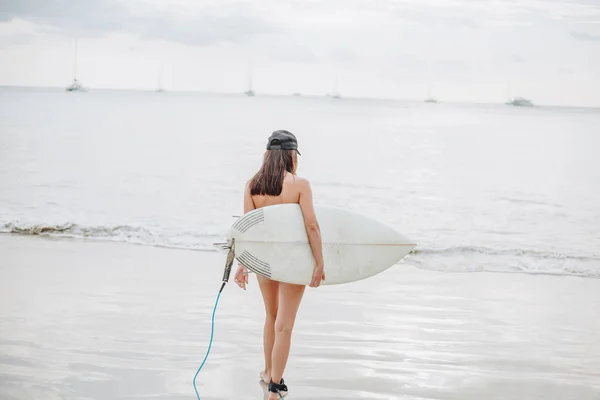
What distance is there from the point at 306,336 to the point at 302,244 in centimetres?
90

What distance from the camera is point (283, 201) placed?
1885mm

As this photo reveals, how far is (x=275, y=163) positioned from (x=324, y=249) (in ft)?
0.97

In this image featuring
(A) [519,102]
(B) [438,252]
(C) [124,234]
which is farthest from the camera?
(A) [519,102]

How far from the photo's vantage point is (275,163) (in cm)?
188

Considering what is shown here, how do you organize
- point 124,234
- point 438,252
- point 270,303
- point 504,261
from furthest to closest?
point 124,234 → point 438,252 → point 504,261 → point 270,303

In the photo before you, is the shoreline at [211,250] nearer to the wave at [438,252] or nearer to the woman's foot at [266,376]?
the wave at [438,252]

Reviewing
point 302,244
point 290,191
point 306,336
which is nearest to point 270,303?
point 302,244

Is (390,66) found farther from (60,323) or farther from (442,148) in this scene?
(60,323)

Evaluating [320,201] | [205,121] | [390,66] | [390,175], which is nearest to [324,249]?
[320,201]

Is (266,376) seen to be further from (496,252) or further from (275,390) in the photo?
(496,252)

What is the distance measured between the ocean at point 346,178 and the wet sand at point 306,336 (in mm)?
973

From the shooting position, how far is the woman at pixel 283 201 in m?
1.87

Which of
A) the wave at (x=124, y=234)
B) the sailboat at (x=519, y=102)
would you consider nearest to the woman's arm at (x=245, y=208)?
the wave at (x=124, y=234)

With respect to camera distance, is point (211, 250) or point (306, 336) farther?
point (211, 250)
